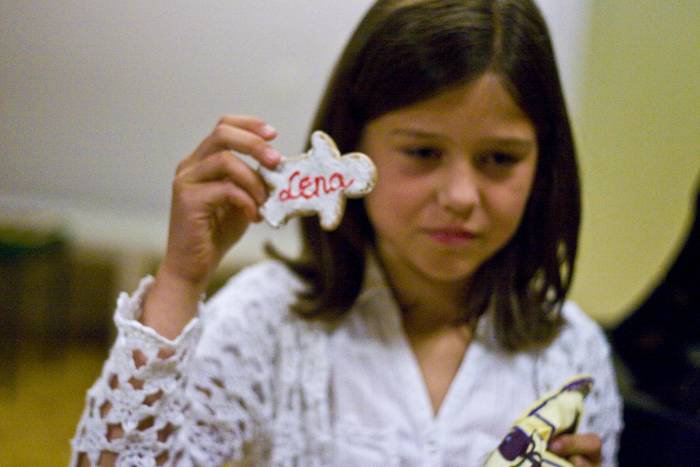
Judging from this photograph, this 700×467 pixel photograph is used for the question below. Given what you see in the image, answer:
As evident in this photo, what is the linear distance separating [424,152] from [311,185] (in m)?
0.10

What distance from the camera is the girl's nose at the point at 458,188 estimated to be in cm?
52

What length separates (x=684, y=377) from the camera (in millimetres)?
830

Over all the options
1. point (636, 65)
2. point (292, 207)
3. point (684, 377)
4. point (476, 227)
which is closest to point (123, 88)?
point (292, 207)

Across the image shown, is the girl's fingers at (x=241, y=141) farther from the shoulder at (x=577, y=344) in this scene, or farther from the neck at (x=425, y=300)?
the shoulder at (x=577, y=344)

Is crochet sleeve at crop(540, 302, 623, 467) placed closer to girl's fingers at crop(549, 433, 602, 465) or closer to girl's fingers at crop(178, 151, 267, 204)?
girl's fingers at crop(549, 433, 602, 465)

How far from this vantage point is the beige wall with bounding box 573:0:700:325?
23.6 inches

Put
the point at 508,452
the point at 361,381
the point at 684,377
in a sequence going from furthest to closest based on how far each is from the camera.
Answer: the point at 684,377, the point at 361,381, the point at 508,452

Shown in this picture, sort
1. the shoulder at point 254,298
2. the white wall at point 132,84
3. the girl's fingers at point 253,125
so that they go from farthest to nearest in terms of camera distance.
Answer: the shoulder at point 254,298 < the girl's fingers at point 253,125 < the white wall at point 132,84

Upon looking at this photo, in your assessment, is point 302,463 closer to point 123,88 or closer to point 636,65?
point 123,88

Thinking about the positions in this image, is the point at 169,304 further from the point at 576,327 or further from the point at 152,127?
the point at 576,327

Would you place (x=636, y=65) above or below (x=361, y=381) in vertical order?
above

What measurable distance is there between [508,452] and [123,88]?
359 mm

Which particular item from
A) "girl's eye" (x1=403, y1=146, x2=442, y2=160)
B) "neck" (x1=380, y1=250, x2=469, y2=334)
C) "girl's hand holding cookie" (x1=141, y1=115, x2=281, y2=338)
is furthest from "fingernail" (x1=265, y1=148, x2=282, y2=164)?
"neck" (x1=380, y1=250, x2=469, y2=334)

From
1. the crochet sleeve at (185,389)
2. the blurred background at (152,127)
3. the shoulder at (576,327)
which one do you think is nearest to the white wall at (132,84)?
the blurred background at (152,127)
